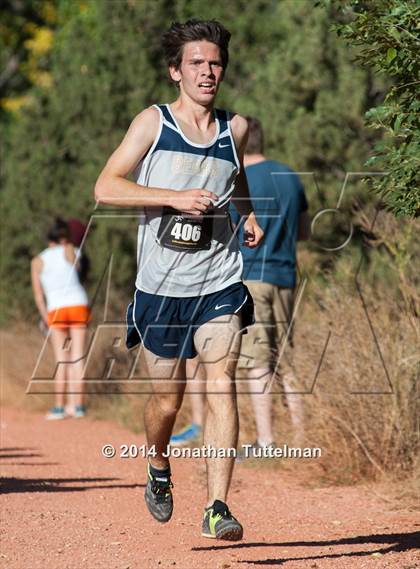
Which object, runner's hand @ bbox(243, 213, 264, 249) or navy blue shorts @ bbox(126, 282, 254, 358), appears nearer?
navy blue shorts @ bbox(126, 282, 254, 358)

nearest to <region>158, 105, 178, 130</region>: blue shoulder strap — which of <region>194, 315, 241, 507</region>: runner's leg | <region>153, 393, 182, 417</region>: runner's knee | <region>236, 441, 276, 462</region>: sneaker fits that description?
<region>194, 315, 241, 507</region>: runner's leg

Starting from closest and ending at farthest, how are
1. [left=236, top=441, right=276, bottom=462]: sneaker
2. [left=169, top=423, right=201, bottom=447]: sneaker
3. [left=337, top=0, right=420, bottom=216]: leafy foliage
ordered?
[left=337, top=0, right=420, bottom=216]: leafy foliage → [left=236, top=441, right=276, bottom=462]: sneaker → [left=169, top=423, right=201, bottom=447]: sneaker

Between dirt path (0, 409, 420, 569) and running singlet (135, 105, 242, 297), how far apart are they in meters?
1.26

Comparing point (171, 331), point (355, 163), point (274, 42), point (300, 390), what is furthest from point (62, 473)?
point (274, 42)

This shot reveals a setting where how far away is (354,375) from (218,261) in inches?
88.9

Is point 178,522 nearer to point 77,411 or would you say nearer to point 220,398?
point 220,398

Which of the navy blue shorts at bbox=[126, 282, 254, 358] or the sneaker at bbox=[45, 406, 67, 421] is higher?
the navy blue shorts at bbox=[126, 282, 254, 358]

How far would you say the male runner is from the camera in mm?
5809

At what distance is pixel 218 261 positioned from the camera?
6.05 meters

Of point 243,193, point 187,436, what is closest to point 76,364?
point 187,436

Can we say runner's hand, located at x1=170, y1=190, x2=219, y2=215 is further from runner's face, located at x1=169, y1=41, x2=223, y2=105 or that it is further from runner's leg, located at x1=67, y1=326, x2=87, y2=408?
runner's leg, located at x1=67, y1=326, x2=87, y2=408

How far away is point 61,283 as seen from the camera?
39.0 feet

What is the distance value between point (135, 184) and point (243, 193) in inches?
27.8

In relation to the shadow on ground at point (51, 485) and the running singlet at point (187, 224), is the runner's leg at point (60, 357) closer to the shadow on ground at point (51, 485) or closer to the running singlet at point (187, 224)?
the shadow on ground at point (51, 485)
